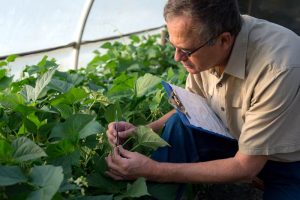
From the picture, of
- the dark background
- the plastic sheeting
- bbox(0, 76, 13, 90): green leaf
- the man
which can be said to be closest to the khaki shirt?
the man

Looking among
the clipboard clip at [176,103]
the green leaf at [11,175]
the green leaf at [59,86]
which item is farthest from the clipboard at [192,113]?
the green leaf at [11,175]

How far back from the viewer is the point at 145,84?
1.82m

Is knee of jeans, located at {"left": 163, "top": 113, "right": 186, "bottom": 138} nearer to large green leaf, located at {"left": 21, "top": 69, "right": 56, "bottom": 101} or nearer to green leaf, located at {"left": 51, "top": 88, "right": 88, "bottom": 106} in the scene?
green leaf, located at {"left": 51, "top": 88, "right": 88, "bottom": 106}

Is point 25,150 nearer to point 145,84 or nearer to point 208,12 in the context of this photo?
point 208,12

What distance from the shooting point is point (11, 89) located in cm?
182

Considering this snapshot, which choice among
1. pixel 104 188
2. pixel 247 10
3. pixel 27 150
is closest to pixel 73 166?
pixel 104 188

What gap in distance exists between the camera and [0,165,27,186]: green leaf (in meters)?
1.01

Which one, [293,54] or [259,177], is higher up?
[293,54]

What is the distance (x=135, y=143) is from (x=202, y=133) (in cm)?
27

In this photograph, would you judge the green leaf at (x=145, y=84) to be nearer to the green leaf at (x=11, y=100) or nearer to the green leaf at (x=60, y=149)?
the green leaf at (x=11, y=100)

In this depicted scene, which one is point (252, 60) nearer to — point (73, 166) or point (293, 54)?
point (293, 54)

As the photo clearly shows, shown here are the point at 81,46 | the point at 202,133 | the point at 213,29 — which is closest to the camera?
the point at 213,29

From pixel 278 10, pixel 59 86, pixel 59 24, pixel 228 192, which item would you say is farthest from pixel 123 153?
pixel 278 10

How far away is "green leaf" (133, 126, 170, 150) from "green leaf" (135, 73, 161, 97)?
16.3 inches
